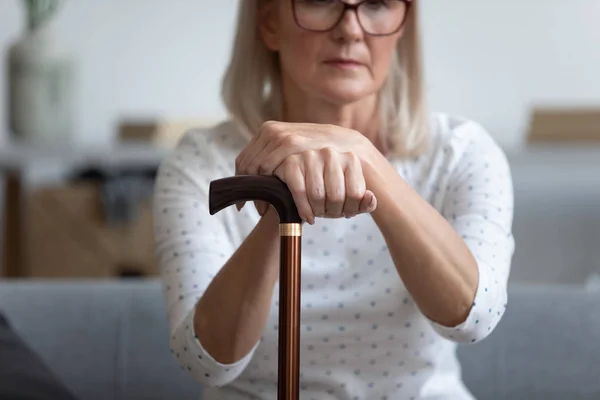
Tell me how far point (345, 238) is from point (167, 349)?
0.38m

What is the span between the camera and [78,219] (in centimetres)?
323

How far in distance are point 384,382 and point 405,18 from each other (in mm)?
449

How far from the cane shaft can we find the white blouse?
0.37 m

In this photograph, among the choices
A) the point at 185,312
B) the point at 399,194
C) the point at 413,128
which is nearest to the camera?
the point at 399,194

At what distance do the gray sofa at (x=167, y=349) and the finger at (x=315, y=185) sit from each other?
2.38ft

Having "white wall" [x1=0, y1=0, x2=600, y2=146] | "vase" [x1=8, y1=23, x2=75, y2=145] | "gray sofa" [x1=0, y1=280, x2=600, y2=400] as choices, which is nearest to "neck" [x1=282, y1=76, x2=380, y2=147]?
"gray sofa" [x1=0, y1=280, x2=600, y2=400]

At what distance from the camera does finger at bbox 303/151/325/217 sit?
2.82 ft

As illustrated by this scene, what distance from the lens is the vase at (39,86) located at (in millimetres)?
3203

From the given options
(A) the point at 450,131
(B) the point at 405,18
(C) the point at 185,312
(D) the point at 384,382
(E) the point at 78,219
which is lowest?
(E) the point at 78,219

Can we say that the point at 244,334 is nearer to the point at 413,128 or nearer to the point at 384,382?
the point at 384,382

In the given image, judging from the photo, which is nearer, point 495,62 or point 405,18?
point 405,18

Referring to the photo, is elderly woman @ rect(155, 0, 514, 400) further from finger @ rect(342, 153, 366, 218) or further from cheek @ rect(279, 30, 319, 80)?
finger @ rect(342, 153, 366, 218)

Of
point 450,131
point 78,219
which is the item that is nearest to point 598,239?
point 78,219

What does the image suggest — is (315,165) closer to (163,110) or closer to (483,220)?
(483,220)
